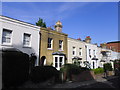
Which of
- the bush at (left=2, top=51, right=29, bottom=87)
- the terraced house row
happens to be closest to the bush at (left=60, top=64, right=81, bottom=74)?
the terraced house row

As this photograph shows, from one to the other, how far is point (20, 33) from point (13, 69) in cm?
621

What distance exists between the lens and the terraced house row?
12.7 m

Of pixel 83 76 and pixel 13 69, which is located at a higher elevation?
pixel 13 69

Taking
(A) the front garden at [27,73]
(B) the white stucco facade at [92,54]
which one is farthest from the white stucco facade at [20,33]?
(B) the white stucco facade at [92,54]

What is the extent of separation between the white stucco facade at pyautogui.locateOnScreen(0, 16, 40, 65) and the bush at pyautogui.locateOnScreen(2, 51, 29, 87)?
4006 mm

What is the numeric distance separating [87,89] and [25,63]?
500 cm

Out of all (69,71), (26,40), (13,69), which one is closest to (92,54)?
(69,71)

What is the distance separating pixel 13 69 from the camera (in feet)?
27.1

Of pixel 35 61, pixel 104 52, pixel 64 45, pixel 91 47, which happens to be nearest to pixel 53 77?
pixel 35 61

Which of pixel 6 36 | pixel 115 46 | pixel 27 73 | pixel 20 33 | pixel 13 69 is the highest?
pixel 115 46

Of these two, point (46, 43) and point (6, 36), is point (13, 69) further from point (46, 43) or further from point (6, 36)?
point (46, 43)

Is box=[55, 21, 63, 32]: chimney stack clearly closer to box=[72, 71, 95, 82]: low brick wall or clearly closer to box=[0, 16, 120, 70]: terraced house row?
box=[0, 16, 120, 70]: terraced house row

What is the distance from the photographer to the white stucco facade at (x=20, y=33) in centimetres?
1234

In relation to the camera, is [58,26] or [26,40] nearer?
[26,40]
